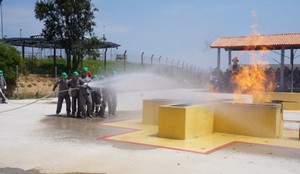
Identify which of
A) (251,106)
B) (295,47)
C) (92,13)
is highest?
(92,13)

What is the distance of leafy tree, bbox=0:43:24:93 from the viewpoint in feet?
76.5

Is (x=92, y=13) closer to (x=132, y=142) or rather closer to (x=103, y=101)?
(x=103, y=101)

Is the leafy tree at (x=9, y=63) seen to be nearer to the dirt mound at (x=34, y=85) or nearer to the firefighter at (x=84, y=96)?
the dirt mound at (x=34, y=85)

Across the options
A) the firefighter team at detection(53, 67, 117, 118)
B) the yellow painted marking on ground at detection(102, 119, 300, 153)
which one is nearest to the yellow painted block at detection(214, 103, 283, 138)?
the yellow painted marking on ground at detection(102, 119, 300, 153)

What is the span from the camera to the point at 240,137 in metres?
9.35

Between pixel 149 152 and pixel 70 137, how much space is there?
2707 millimetres

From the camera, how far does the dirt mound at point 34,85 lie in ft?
83.5

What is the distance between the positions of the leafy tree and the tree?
6156 millimetres

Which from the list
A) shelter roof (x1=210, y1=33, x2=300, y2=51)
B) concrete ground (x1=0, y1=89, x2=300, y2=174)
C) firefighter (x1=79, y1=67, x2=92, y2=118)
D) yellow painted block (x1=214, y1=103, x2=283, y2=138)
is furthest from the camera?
shelter roof (x1=210, y1=33, x2=300, y2=51)

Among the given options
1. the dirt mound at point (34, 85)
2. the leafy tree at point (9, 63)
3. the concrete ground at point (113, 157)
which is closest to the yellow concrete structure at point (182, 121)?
the concrete ground at point (113, 157)

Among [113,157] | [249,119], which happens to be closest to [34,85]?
[249,119]

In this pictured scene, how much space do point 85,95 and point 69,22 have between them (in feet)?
61.1

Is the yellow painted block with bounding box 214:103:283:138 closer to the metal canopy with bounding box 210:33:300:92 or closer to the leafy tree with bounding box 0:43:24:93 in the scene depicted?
the leafy tree with bounding box 0:43:24:93

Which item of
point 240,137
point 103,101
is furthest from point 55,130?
point 240,137
